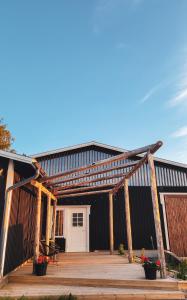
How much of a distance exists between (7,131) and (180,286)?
20.3m

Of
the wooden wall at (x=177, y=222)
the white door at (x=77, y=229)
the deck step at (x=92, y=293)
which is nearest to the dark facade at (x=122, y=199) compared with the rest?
the white door at (x=77, y=229)

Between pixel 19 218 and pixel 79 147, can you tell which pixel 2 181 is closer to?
pixel 19 218

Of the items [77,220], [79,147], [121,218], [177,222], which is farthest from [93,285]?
[79,147]

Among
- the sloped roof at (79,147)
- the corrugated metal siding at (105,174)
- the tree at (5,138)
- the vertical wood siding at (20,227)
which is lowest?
the vertical wood siding at (20,227)

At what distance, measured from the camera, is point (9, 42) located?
9.79m

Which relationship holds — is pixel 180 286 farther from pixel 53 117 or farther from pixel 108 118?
pixel 53 117

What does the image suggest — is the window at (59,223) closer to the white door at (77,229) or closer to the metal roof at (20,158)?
the white door at (77,229)

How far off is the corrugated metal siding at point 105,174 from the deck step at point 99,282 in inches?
237

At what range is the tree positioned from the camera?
68.8ft

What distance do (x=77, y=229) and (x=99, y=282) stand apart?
5898 millimetres

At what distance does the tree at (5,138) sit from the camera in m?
21.0

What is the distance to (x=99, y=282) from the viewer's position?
15.1ft

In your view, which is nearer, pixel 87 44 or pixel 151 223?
pixel 87 44

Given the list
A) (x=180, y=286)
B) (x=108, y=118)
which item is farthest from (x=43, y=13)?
(x=180, y=286)
